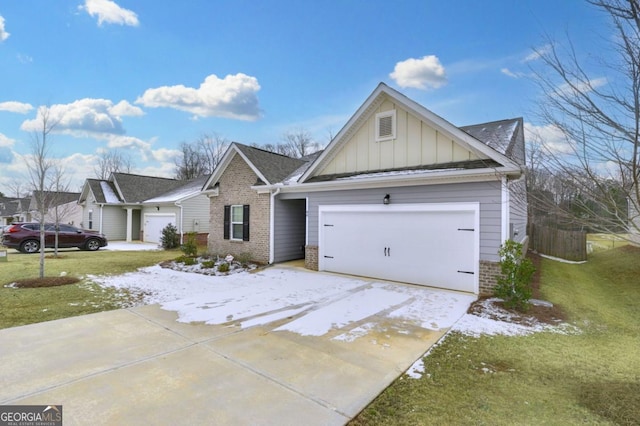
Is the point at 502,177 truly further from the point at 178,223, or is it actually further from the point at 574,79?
the point at 178,223

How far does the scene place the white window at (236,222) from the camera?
1320 cm

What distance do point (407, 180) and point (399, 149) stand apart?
1.34 meters

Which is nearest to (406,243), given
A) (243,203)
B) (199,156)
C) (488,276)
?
(488,276)

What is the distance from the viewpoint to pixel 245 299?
712 cm

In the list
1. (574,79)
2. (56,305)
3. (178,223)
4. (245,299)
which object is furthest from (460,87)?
(178,223)

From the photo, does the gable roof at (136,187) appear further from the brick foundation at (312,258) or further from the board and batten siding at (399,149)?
the board and batten siding at (399,149)

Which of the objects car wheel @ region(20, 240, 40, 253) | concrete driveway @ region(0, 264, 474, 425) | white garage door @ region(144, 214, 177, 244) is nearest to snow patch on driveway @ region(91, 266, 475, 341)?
concrete driveway @ region(0, 264, 474, 425)

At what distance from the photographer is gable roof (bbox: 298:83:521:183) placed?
24.2 ft

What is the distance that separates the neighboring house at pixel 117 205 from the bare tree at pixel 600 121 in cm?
2516

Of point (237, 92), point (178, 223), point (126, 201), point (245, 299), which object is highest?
point (237, 92)

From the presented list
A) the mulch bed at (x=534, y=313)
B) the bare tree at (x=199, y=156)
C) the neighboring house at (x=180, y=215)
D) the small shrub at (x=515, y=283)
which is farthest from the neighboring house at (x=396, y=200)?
the bare tree at (x=199, y=156)

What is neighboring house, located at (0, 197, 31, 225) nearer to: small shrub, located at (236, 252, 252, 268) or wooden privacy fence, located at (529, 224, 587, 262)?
small shrub, located at (236, 252, 252, 268)

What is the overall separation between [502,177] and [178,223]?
1867 centimetres

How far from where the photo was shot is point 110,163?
42.4m
